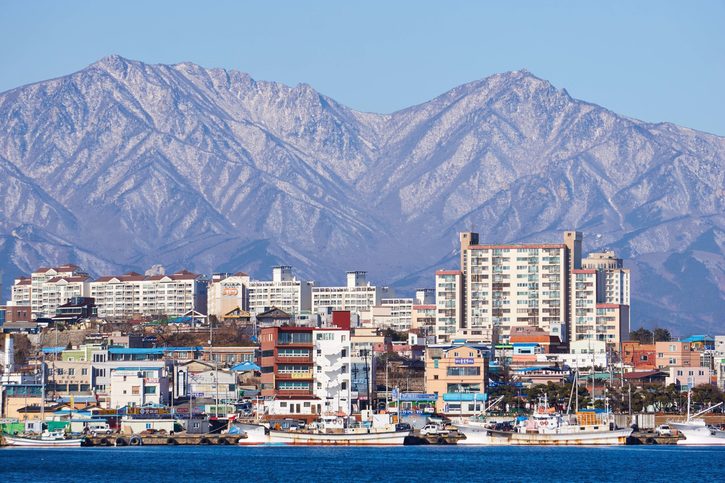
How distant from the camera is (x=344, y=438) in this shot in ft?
435

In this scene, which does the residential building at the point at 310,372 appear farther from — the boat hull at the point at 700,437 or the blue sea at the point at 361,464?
the boat hull at the point at 700,437

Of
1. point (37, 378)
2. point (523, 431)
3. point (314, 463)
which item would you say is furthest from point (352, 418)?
point (37, 378)

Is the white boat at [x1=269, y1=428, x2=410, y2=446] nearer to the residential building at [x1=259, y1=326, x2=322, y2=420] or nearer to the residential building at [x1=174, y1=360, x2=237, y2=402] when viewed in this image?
the residential building at [x1=259, y1=326, x2=322, y2=420]

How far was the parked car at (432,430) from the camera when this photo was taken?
140 m

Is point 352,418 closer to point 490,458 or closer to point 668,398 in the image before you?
point 490,458

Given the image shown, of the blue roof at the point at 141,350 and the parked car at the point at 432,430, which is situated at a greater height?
the blue roof at the point at 141,350

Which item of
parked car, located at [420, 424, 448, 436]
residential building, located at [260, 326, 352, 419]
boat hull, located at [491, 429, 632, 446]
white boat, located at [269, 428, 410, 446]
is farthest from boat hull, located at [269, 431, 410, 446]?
boat hull, located at [491, 429, 632, 446]

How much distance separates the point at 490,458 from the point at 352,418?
19355 millimetres

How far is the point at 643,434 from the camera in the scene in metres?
143

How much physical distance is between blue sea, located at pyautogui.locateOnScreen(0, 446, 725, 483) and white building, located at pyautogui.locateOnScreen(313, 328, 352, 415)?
11654 mm

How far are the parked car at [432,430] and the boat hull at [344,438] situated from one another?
17.1ft

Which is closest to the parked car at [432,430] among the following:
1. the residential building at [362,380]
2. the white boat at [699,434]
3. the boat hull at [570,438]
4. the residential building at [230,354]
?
the boat hull at [570,438]

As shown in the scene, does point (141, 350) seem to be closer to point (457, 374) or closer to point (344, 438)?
point (457, 374)

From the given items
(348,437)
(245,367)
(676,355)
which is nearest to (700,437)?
(348,437)
